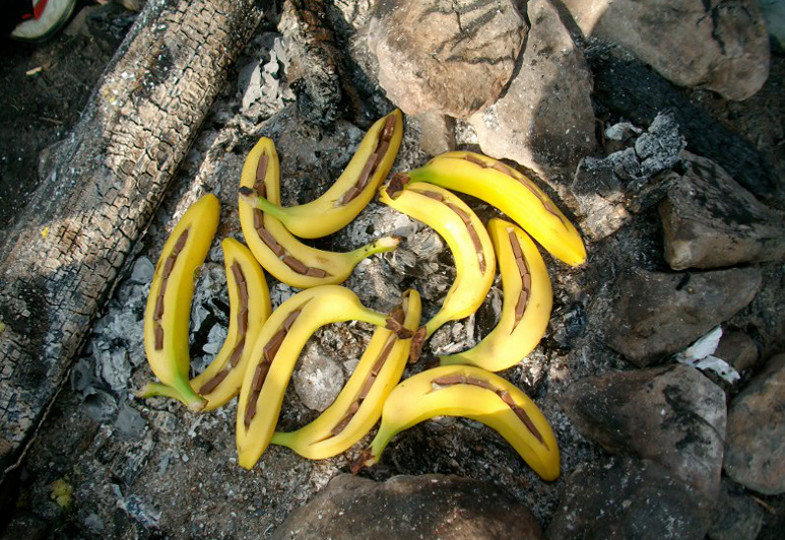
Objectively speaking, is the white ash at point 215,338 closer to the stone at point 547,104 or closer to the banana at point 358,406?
the banana at point 358,406

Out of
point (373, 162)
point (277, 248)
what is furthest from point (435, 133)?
point (277, 248)

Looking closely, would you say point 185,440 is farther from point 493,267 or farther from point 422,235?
point 493,267

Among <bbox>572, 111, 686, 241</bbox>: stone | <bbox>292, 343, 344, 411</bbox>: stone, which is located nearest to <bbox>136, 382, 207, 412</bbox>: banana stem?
<bbox>292, 343, 344, 411</bbox>: stone

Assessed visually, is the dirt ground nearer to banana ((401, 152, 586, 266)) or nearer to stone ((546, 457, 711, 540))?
stone ((546, 457, 711, 540))

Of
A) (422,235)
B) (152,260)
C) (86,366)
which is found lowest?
(86,366)

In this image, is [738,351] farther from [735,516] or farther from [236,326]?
[236,326]

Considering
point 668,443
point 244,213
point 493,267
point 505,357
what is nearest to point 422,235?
point 493,267
